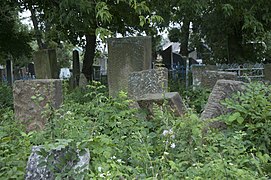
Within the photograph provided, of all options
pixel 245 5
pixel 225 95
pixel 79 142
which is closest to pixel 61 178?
pixel 79 142

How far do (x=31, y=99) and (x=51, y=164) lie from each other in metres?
2.39

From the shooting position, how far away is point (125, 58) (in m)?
6.64

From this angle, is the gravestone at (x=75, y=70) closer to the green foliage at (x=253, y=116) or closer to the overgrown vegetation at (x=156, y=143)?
the overgrown vegetation at (x=156, y=143)

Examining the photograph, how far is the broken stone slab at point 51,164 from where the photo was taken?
2.83 m

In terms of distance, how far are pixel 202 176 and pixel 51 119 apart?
1.51m

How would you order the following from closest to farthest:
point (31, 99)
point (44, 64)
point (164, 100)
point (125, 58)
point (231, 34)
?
Result: point (164, 100), point (31, 99), point (125, 58), point (44, 64), point (231, 34)

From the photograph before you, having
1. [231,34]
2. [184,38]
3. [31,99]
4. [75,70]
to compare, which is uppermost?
[184,38]

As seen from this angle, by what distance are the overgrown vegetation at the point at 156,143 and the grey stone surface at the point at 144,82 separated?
955mm

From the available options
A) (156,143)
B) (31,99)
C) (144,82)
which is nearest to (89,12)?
Result: (144,82)

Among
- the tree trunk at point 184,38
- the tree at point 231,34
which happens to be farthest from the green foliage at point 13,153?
the tree trunk at point 184,38

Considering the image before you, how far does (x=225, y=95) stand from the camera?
4.60 m

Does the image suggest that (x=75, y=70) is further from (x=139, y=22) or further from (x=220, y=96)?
(x=220, y=96)

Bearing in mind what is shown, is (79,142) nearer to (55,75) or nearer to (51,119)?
(51,119)

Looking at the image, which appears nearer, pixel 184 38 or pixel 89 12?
pixel 89 12
